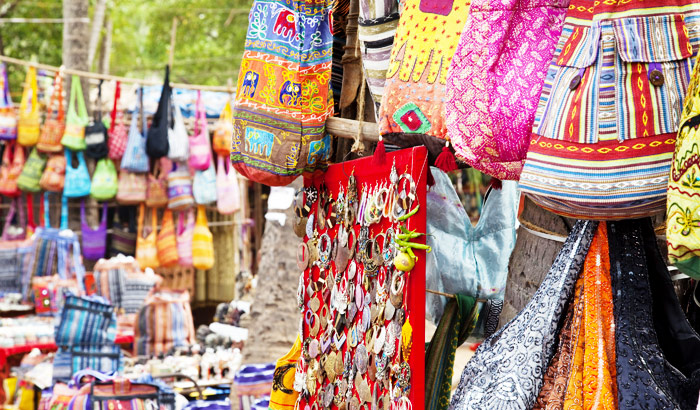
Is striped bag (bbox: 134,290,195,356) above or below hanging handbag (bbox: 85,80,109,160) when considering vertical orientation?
below

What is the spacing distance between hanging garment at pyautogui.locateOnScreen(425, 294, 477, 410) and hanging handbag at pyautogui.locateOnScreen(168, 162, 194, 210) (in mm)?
7434

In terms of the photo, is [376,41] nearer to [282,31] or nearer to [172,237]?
[282,31]

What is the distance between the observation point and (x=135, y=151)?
963 cm

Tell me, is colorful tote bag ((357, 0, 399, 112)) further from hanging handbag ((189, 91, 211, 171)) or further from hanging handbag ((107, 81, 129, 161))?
hanging handbag ((107, 81, 129, 161))

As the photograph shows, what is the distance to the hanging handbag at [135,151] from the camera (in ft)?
31.5

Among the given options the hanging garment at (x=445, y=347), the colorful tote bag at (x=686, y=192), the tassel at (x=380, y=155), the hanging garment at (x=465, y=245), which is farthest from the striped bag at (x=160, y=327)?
the colorful tote bag at (x=686, y=192)

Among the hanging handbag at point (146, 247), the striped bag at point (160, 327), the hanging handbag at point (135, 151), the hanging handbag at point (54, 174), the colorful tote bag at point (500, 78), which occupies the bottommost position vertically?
the striped bag at point (160, 327)

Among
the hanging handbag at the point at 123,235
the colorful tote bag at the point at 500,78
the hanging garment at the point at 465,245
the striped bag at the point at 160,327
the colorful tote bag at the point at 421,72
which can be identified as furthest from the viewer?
the hanging handbag at the point at 123,235

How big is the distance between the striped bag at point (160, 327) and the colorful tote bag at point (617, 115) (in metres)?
7.13

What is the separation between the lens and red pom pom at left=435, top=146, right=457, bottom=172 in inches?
88.4

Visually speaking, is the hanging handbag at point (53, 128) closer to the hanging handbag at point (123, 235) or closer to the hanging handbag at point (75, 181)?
the hanging handbag at point (75, 181)

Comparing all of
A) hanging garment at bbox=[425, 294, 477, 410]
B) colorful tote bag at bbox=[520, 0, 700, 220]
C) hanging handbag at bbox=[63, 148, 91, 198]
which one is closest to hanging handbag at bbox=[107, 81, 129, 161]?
hanging handbag at bbox=[63, 148, 91, 198]

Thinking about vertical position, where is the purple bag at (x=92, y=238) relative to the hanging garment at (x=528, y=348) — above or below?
below

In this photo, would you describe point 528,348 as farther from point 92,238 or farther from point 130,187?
point 92,238
